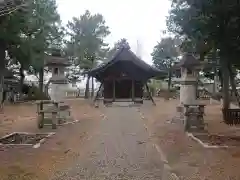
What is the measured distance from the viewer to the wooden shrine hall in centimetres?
2984

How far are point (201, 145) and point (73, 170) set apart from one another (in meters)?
4.61

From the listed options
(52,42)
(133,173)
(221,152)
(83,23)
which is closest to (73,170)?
(133,173)

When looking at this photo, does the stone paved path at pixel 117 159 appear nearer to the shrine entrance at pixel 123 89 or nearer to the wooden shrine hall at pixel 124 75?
the wooden shrine hall at pixel 124 75

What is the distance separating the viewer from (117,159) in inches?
344

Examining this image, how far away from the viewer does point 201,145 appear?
10.9 m

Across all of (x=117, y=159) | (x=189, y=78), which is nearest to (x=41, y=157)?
(x=117, y=159)

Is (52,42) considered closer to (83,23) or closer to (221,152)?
(83,23)

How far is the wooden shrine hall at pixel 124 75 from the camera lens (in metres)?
29.8

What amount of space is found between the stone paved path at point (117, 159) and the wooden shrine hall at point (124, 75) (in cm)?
1656

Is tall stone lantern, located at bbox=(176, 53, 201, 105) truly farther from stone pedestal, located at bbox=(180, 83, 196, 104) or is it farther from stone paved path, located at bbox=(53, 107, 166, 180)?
stone paved path, located at bbox=(53, 107, 166, 180)

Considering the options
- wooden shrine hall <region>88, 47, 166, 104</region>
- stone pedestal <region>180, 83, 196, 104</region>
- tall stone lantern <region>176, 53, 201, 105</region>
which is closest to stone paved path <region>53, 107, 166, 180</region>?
stone pedestal <region>180, 83, 196, 104</region>

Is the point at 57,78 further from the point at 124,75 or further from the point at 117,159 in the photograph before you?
the point at 117,159

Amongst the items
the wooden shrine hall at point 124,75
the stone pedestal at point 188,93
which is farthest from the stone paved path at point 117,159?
the wooden shrine hall at point 124,75

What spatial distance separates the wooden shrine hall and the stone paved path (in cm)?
1656
